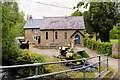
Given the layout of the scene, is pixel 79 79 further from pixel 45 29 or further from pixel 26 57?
pixel 45 29

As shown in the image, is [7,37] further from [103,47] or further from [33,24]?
[33,24]

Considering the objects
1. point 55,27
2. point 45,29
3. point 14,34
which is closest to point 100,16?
point 55,27

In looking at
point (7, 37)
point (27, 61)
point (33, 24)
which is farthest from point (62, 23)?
point (27, 61)

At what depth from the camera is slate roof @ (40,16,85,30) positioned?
22.4 meters

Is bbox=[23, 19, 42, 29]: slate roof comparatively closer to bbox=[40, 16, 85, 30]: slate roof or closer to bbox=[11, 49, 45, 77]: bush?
bbox=[40, 16, 85, 30]: slate roof

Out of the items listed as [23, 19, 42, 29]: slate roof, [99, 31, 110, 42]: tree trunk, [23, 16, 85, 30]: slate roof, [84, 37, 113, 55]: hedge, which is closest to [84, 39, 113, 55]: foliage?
[84, 37, 113, 55]: hedge

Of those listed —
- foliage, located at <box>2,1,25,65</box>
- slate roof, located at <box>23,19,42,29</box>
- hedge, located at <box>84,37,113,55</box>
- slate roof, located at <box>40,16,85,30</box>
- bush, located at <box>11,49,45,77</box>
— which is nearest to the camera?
bush, located at <box>11,49,45,77</box>

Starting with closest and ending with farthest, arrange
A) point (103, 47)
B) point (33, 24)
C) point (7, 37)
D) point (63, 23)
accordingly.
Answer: point (7, 37), point (103, 47), point (63, 23), point (33, 24)

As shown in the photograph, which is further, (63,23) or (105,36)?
(63,23)

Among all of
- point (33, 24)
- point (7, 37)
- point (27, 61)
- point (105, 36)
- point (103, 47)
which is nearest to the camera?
point (27, 61)

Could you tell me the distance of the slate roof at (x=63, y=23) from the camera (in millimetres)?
22391

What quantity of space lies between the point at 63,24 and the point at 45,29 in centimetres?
383

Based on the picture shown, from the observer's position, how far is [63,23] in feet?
76.2

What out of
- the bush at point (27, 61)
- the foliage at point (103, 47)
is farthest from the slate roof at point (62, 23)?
the bush at point (27, 61)
